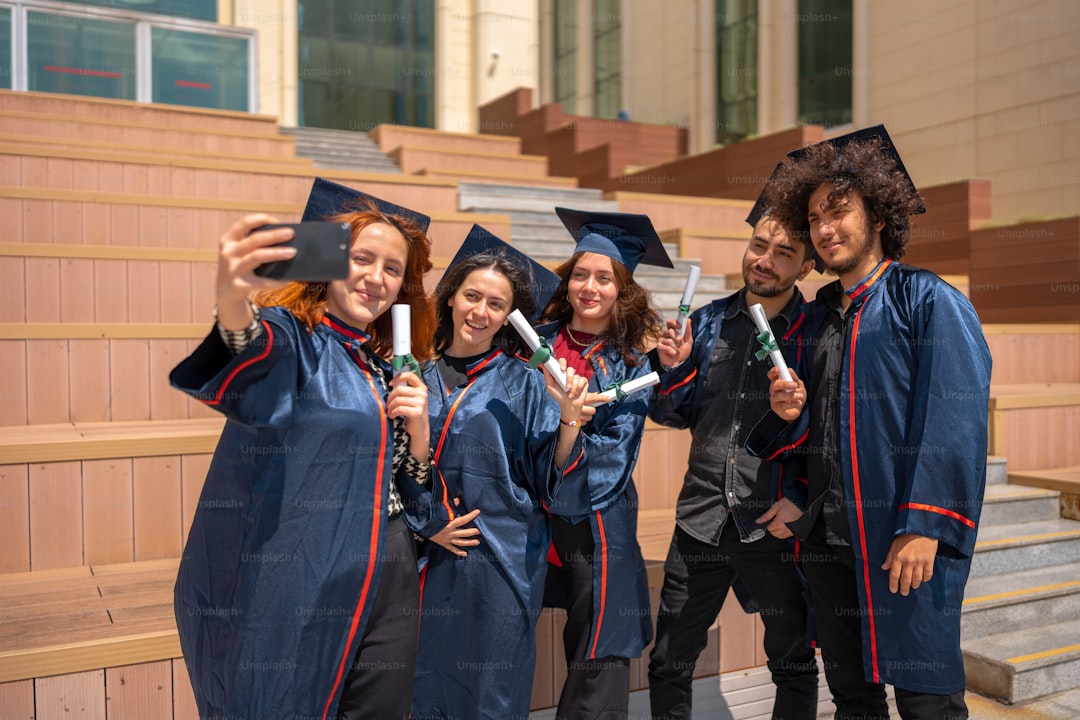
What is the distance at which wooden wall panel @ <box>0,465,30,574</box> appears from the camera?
2629mm

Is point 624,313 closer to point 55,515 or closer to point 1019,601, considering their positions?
point 55,515

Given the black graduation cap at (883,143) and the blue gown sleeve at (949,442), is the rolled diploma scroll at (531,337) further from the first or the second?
the black graduation cap at (883,143)

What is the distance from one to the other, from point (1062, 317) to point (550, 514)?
5.27 m

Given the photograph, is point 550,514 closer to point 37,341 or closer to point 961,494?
point 961,494

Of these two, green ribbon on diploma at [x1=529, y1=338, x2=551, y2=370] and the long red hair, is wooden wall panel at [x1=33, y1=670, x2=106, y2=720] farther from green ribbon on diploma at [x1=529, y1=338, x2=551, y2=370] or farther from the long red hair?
green ribbon on diploma at [x1=529, y1=338, x2=551, y2=370]

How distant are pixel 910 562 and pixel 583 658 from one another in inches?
32.6

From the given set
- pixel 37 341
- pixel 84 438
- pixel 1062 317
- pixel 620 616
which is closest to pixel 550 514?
pixel 620 616

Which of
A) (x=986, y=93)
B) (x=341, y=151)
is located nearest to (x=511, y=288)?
(x=341, y=151)

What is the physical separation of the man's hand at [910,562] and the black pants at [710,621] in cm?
42

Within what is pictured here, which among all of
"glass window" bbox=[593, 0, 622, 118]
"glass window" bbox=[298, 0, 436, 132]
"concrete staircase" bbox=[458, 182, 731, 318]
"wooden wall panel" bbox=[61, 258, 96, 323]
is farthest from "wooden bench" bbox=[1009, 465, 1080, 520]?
"glass window" bbox=[298, 0, 436, 132]

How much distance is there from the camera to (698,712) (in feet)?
9.37

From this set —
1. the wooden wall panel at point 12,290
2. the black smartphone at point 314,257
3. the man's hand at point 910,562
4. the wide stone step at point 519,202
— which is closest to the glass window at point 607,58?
the wide stone step at point 519,202

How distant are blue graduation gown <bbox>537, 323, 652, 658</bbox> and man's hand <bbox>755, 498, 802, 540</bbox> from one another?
0.35 metres

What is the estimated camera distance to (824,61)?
32.0 ft
